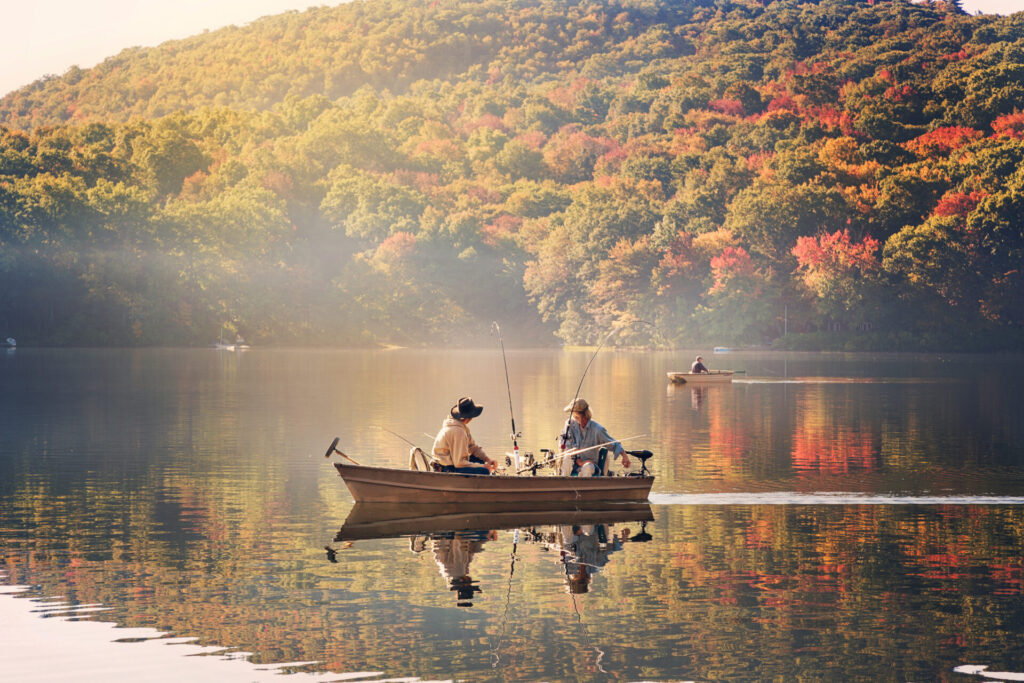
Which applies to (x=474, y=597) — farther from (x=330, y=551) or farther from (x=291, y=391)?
(x=291, y=391)

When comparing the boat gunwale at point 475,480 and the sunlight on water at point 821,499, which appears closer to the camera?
the boat gunwale at point 475,480

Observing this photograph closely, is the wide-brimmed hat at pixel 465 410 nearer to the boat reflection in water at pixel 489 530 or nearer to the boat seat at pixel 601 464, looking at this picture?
the boat reflection in water at pixel 489 530

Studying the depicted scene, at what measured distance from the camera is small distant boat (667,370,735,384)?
60.6 metres

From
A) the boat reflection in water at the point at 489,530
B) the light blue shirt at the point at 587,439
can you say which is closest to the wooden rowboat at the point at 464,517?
the boat reflection in water at the point at 489,530

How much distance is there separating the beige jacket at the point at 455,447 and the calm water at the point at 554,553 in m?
1.14

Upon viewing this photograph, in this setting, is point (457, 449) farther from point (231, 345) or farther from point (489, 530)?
point (231, 345)

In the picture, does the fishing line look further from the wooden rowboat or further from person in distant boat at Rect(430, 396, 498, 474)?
person in distant boat at Rect(430, 396, 498, 474)

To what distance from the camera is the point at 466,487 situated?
21.1 meters

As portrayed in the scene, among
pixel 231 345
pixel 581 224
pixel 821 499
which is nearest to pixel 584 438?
pixel 821 499

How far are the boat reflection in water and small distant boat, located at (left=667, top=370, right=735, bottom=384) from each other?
38252mm

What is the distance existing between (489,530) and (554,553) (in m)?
2.05

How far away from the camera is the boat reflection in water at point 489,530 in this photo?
17.2 metres

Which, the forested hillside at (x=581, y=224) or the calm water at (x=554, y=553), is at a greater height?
the forested hillside at (x=581, y=224)

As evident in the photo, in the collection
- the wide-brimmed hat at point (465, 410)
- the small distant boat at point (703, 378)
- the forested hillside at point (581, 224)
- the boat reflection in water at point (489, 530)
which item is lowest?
the boat reflection in water at point (489, 530)
